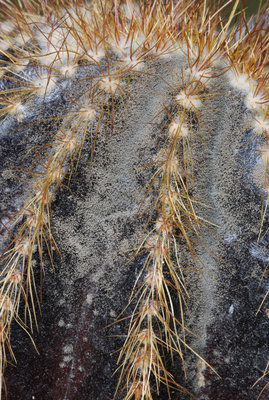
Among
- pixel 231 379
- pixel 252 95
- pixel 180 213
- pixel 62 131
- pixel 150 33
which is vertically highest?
pixel 150 33

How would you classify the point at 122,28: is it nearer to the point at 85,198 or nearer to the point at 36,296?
the point at 85,198

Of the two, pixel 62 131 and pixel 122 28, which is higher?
pixel 122 28

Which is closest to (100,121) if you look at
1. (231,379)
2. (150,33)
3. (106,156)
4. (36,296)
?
(106,156)

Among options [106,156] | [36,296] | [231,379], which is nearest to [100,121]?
[106,156]

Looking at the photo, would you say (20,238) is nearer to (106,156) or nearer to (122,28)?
(106,156)

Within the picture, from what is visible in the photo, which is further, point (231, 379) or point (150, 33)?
point (150, 33)

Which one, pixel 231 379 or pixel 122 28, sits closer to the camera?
pixel 231 379
